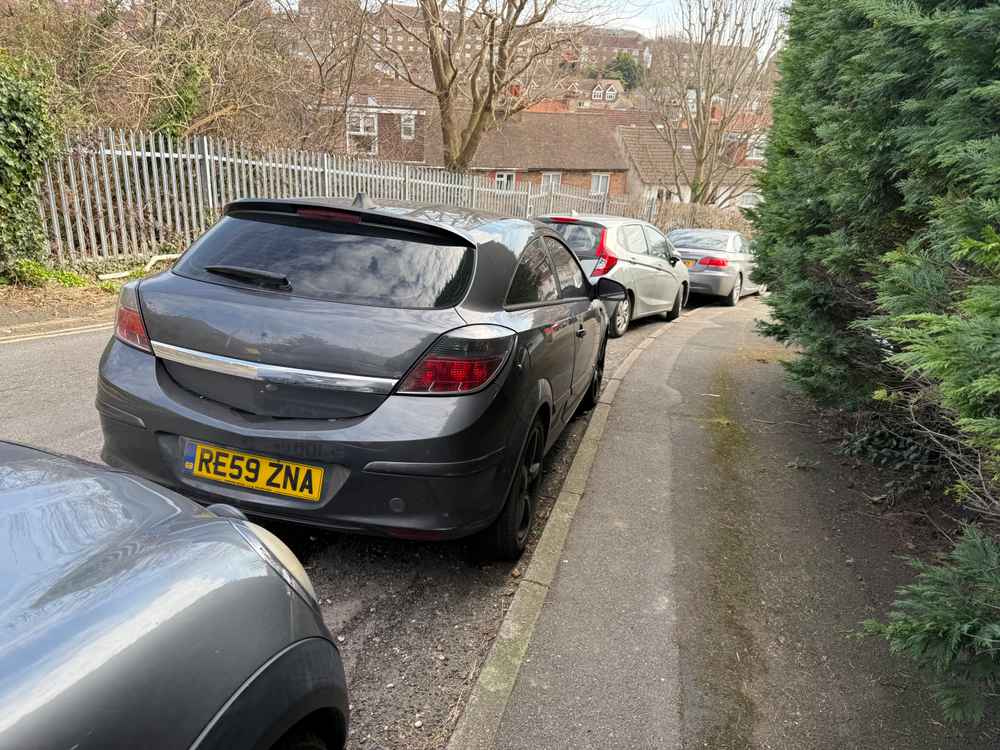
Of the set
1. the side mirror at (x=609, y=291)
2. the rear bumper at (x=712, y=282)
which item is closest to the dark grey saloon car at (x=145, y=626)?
the side mirror at (x=609, y=291)

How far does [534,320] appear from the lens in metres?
3.44

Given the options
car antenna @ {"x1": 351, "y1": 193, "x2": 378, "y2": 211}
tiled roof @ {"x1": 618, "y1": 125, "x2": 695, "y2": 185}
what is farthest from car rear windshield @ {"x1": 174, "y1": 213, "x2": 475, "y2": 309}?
tiled roof @ {"x1": 618, "y1": 125, "x2": 695, "y2": 185}

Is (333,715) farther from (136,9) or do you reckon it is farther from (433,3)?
(433,3)

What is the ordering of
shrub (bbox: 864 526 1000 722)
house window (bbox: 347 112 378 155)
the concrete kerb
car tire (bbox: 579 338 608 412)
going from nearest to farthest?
shrub (bbox: 864 526 1000 722) < the concrete kerb < car tire (bbox: 579 338 608 412) < house window (bbox: 347 112 378 155)

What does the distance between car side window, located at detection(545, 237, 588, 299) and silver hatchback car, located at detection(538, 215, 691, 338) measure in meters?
3.57

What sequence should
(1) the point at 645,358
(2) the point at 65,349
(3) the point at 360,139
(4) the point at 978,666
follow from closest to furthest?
(4) the point at 978,666, (2) the point at 65,349, (1) the point at 645,358, (3) the point at 360,139

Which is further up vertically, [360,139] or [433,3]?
[433,3]

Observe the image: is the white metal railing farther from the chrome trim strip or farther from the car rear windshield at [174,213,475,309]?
the chrome trim strip

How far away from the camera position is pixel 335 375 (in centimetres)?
264

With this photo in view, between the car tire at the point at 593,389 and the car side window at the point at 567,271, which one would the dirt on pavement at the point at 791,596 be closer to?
the car tire at the point at 593,389

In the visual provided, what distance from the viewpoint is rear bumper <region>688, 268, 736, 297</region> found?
13953 millimetres

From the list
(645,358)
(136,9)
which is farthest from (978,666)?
(136,9)

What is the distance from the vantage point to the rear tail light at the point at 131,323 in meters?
2.93

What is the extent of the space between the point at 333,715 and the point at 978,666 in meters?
1.91
